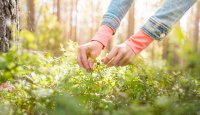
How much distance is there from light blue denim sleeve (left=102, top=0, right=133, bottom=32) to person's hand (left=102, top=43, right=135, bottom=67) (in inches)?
14.4

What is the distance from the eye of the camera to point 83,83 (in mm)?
2270

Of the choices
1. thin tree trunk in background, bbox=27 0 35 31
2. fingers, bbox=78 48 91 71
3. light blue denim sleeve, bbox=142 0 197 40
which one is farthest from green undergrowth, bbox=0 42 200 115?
thin tree trunk in background, bbox=27 0 35 31

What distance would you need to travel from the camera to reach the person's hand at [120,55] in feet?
7.82

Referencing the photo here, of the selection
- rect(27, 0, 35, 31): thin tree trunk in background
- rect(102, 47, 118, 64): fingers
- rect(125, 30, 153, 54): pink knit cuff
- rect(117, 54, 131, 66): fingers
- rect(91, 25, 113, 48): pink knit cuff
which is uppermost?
rect(27, 0, 35, 31): thin tree trunk in background

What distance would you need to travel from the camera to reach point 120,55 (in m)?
2.38

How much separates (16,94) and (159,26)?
1.00 meters

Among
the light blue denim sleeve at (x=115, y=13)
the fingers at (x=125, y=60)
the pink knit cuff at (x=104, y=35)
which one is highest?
the light blue denim sleeve at (x=115, y=13)

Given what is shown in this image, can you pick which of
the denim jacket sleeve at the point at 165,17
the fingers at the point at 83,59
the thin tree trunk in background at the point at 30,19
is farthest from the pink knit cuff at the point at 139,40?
the thin tree trunk in background at the point at 30,19

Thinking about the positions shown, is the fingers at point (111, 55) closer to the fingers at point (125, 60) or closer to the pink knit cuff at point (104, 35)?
the fingers at point (125, 60)

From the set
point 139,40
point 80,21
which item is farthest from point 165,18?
point 80,21

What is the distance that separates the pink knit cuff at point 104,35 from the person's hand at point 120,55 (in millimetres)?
239

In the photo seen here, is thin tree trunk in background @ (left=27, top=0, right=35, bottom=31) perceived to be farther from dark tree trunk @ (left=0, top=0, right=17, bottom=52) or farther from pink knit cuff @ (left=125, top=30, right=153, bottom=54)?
pink knit cuff @ (left=125, top=30, right=153, bottom=54)

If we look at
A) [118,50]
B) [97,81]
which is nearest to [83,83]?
[97,81]

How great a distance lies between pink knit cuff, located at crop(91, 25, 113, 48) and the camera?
8.73 ft
